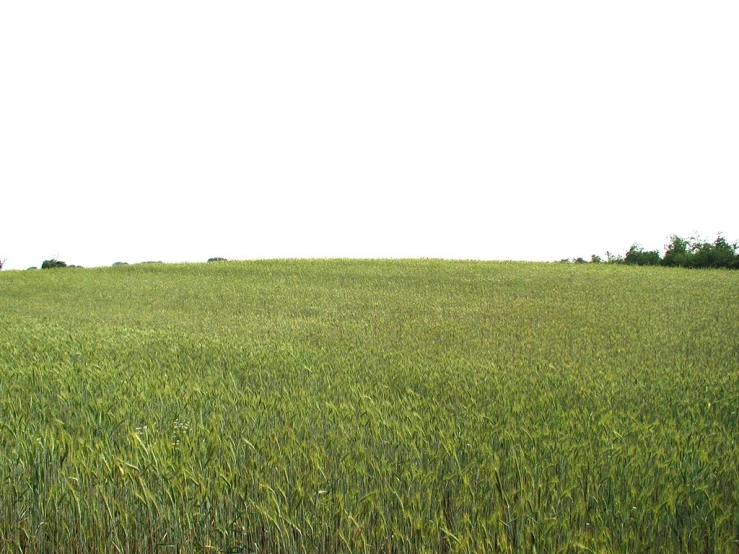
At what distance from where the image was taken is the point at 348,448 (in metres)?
4.14

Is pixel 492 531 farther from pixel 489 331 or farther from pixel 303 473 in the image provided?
pixel 489 331

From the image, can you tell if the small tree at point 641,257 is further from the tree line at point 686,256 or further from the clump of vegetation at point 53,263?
the clump of vegetation at point 53,263

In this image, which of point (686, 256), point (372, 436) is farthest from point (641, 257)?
point (372, 436)

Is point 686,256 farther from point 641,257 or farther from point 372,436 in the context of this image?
point 372,436

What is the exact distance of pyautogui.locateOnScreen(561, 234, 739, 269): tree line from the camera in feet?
79.0

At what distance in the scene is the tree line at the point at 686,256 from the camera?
2409cm

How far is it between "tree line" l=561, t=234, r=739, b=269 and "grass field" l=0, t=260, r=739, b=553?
14.3 m

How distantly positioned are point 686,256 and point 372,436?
24.3m

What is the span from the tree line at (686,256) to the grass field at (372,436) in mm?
14267

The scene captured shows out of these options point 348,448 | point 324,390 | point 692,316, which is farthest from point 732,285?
point 348,448

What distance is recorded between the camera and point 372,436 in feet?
14.3

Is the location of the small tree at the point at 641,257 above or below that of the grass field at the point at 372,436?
above

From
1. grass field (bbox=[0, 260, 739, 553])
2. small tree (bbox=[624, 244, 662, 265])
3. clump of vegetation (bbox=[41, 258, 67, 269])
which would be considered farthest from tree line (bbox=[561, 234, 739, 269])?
clump of vegetation (bbox=[41, 258, 67, 269])

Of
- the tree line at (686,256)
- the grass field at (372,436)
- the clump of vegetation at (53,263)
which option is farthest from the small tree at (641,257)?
the clump of vegetation at (53,263)
